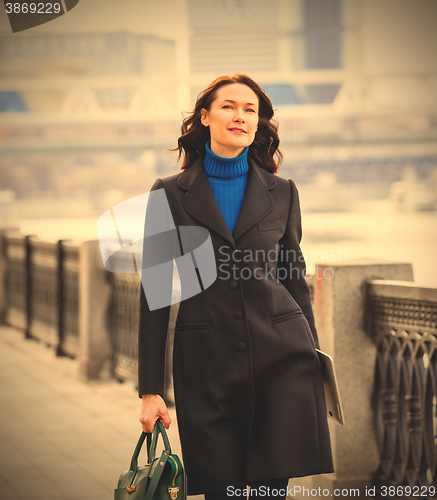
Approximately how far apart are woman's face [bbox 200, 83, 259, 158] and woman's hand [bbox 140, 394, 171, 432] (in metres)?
0.83

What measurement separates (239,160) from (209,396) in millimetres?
780

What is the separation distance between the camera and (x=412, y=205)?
76500 millimetres

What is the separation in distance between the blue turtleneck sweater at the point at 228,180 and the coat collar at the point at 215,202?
30 mm

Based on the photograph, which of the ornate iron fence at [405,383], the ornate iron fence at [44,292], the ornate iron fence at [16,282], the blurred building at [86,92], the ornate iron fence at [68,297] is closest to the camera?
the ornate iron fence at [405,383]

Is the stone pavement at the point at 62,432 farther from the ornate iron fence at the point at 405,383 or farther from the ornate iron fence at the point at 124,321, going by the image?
the ornate iron fence at the point at 405,383

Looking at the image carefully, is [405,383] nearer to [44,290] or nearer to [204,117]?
[204,117]

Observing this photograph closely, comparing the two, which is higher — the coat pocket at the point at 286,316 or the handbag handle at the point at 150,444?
the coat pocket at the point at 286,316

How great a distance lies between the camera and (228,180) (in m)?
2.37

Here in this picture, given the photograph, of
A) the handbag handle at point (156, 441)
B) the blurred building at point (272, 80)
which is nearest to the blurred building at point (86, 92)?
the blurred building at point (272, 80)

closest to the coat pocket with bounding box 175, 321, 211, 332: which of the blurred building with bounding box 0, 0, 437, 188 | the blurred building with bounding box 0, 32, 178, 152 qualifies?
the blurred building with bounding box 0, 32, 178, 152

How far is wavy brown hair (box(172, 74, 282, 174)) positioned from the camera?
241 centimetres

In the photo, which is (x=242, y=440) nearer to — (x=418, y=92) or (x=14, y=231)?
(x=14, y=231)

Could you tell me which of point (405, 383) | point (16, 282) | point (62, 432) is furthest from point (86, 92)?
point (405, 383)

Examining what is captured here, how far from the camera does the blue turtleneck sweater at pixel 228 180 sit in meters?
2.33
